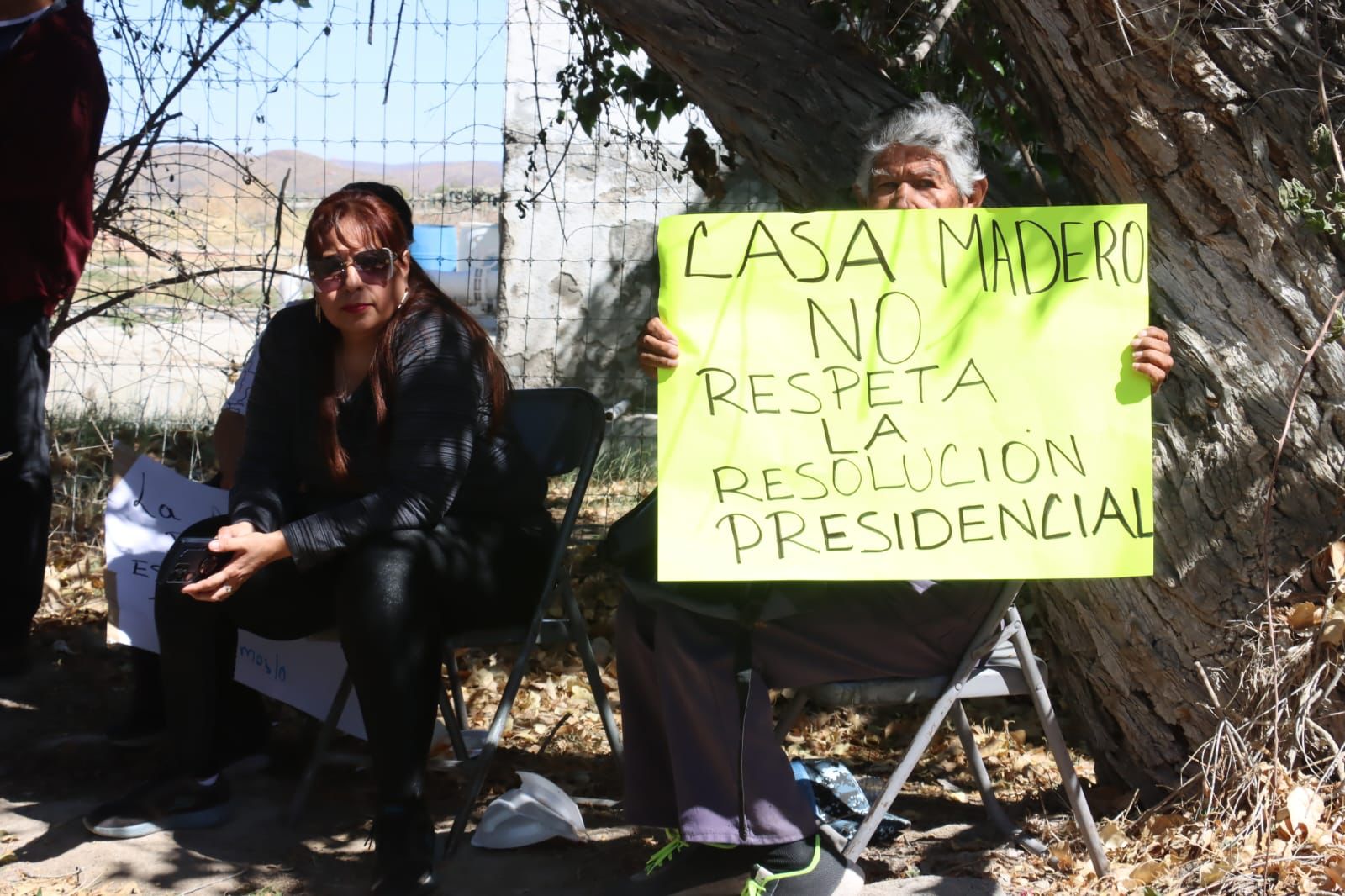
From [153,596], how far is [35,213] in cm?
112

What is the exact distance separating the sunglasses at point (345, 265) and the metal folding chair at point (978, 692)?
55.4 inches

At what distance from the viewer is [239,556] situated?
295cm

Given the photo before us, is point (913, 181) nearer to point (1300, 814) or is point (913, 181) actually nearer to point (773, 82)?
point (773, 82)

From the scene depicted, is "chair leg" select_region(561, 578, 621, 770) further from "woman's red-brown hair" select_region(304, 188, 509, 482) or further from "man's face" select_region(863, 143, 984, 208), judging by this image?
"man's face" select_region(863, 143, 984, 208)

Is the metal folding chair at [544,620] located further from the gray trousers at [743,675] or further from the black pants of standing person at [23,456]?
the black pants of standing person at [23,456]

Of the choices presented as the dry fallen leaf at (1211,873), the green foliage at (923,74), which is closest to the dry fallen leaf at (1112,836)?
the dry fallen leaf at (1211,873)

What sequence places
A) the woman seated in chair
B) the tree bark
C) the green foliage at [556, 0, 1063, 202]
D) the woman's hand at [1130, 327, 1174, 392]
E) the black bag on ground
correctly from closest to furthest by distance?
the woman's hand at [1130, 327, 1174, 392] → the black bag on ground → the woman seated in chair → the tree bark → the green foliage at [556, 0, 1063, 202]

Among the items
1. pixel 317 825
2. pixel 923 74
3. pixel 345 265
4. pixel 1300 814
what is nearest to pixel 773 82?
pixel 923 74

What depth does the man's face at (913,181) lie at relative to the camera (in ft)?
9.47

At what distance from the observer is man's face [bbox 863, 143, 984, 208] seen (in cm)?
289

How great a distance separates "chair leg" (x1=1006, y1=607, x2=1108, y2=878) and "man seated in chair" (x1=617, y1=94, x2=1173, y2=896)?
0.32 feet

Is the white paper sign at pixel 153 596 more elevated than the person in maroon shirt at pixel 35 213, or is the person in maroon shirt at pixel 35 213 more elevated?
the person in maroon shirt at pixel 35 213

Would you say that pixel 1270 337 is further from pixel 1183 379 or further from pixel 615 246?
pixel 615 246

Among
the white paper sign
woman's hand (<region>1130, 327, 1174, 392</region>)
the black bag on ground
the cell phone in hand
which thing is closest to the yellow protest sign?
woman's hand (<region>1130, 327, 1174, 392</region>)
